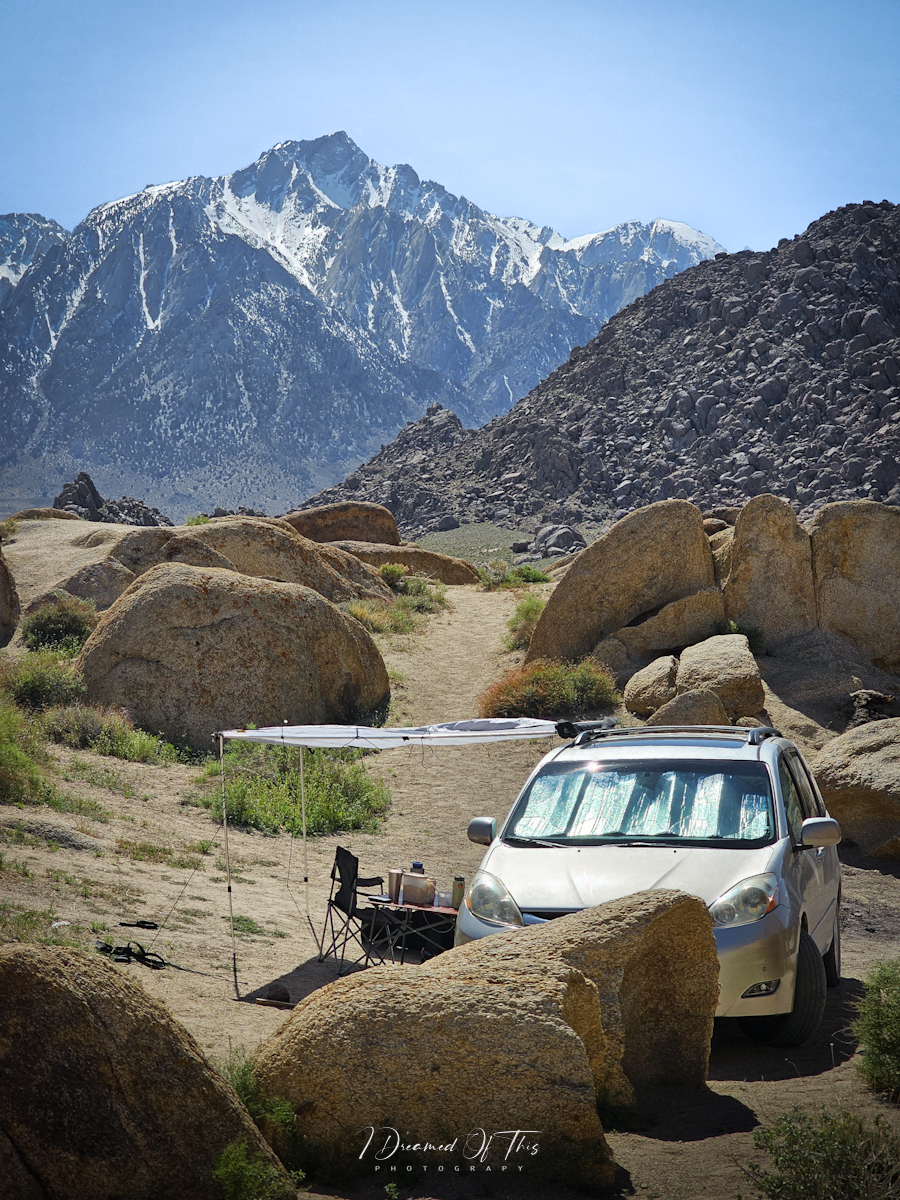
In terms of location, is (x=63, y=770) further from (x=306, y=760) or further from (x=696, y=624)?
(x=696, y=624)

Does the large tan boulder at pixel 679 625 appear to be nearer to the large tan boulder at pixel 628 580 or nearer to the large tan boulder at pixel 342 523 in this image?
the large tan boulder at pixel 628 580

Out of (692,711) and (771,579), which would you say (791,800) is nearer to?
(692,711)

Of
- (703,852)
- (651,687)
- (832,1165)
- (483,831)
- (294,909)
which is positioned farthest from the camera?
(651,687)

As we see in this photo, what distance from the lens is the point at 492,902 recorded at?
612cm

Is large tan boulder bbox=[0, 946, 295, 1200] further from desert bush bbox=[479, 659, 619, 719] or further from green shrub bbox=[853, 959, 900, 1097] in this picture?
desert bush bbox=[479, 659, 619, 719]

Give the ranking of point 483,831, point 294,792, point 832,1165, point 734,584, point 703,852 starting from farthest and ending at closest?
1. point 734,584
2. point 294,792
3. point 483,831
4. point 703,852
5. point 832,1165

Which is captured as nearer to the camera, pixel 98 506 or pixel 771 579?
pixel 771 579

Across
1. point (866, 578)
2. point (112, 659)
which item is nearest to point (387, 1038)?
point (112, 659)

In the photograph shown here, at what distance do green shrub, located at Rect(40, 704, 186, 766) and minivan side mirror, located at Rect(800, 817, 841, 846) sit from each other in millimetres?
10076

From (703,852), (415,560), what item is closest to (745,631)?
(703,852)

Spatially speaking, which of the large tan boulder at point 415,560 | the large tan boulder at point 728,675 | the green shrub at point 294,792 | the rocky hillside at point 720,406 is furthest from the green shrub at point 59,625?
the rocky hillside at point 720,406

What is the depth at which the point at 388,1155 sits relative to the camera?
13.6 ft

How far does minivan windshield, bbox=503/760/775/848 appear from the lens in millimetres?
6465

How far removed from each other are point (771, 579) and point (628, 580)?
8.50 feet
